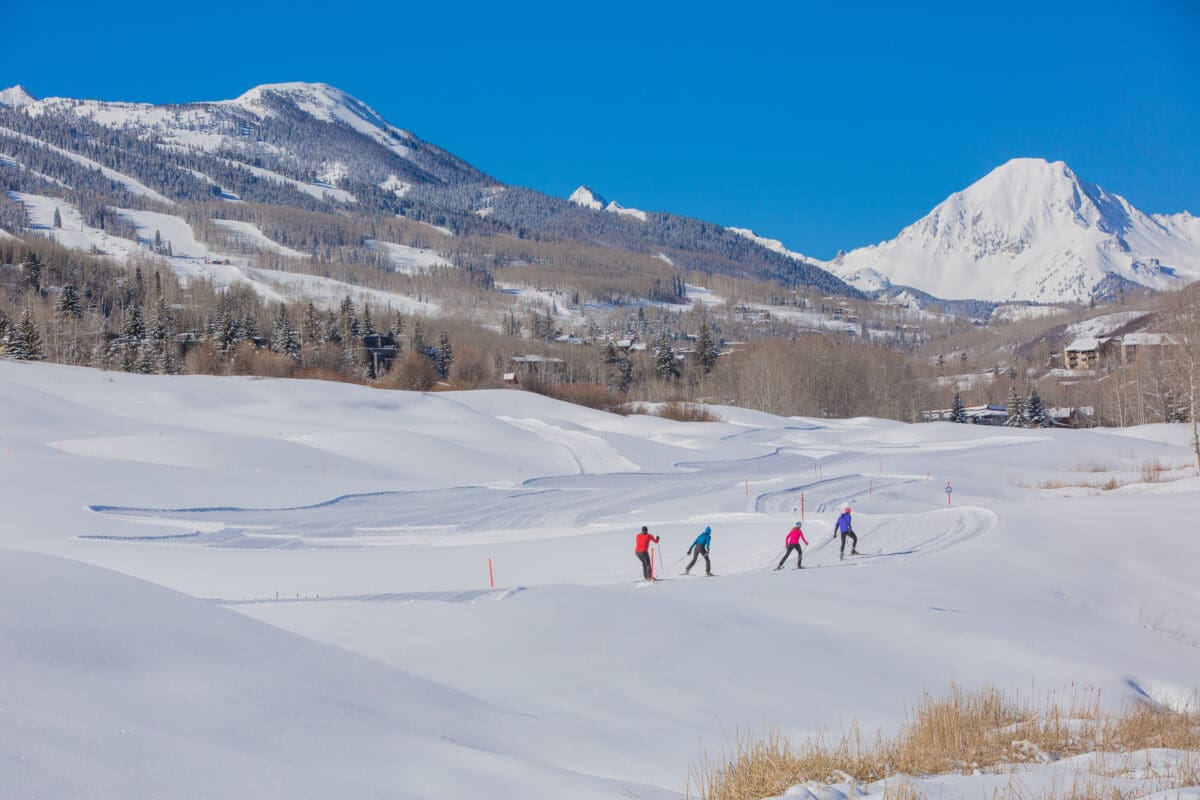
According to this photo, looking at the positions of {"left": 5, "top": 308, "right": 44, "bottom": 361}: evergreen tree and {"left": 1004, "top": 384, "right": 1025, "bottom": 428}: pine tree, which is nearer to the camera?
{"left": 5, "top": 308, "right": 44, "bottom": 361}: evergreen tree

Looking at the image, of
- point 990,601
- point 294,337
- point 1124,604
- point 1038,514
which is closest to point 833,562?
point 990,601

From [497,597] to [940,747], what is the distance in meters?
9.00

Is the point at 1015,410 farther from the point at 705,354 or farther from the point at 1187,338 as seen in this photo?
the point at 1187,338

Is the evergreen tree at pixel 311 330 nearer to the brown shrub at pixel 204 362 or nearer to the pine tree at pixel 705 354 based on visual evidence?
the brown shrub at pixel 204 362

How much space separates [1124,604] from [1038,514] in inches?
318

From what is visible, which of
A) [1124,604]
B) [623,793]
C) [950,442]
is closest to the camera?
[623,793]

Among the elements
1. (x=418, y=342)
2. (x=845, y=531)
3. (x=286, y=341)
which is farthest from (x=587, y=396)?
(x=845, y=531)

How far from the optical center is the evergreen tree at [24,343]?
6656 cm

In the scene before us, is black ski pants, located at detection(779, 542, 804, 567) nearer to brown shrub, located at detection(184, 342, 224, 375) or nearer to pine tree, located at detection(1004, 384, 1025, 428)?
brown shrub, located at detection(184, 342, 224, 375)

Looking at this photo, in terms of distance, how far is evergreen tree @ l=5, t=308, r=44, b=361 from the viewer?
66.6m

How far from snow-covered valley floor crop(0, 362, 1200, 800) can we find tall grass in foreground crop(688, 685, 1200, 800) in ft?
1.95

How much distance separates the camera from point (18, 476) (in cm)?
2880

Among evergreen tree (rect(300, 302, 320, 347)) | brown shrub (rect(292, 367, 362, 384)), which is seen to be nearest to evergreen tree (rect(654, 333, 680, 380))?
brown shrub (rect(292, 367, 362, 384))

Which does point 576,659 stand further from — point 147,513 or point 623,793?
point 147,513
